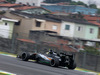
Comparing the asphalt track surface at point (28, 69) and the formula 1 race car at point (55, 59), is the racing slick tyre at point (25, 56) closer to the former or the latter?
the formula 1 race car at point (55, 59)

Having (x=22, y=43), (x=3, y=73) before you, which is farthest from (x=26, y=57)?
(x=22, y=43)

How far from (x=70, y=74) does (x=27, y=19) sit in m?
37.3

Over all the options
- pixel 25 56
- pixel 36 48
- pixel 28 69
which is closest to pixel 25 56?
pixel 25 56

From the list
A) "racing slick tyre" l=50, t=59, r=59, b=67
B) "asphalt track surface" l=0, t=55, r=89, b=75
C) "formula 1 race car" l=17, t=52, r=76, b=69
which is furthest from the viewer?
"formula 1 race car" l=17, t=52, r=76, b=69

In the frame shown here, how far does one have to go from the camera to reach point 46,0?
170 metres

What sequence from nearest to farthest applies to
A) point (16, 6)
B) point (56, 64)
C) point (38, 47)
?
point (56, 64) → point (38, 47) → point (16, 6)

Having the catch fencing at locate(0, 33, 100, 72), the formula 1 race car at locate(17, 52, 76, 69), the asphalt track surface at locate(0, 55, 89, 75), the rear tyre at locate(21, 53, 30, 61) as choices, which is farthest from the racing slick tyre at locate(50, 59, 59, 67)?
→ the catch fencing at locate(0, 33, 100, 72)

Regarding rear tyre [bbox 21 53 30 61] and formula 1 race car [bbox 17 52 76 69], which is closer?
formula 1 race car [bbox 17 52 76 69]

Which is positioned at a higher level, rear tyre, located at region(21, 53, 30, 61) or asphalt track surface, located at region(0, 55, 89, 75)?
rear tyre, located at region(21, 53, 30, 61)

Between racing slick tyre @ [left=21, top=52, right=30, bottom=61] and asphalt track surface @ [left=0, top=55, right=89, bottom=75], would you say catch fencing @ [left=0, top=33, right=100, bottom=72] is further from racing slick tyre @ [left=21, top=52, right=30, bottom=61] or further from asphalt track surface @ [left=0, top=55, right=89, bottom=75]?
asphalt track surface @ [left=0, top=55, right=89, bottom=75]

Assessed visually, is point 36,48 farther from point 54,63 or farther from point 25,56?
point 54,63

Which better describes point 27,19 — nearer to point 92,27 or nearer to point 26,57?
point 92,27

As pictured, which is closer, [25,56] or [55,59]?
[55,59]

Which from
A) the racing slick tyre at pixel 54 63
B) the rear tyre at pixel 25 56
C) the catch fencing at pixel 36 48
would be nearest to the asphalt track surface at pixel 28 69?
the racing slick tyre at pixel 54 63
